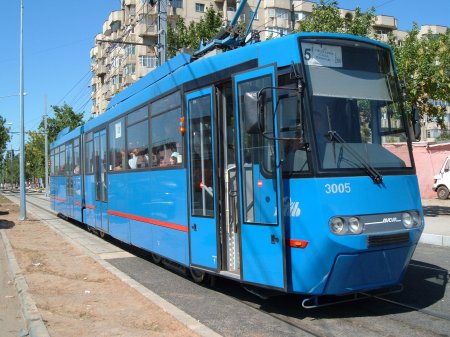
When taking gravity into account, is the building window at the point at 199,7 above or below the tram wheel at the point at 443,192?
above

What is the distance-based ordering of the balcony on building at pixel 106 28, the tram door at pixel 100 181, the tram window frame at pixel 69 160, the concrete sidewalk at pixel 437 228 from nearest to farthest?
the concrete sidewalk at pixel 437 228
the tram door at pixel 100 181
the tram window frame at pixel 69 160
the balcony on building at pixel 106 28

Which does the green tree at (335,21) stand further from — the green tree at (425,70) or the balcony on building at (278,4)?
the balcony on building at (278,4)

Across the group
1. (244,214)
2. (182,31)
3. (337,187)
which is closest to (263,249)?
(244,214)

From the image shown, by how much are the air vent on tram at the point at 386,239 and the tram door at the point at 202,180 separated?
2185 mm

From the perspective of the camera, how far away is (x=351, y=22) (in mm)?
17703

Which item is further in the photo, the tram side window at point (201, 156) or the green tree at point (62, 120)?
the green tree at point (62, 120)

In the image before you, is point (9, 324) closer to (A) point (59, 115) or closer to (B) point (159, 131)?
(B) point (159, 131)

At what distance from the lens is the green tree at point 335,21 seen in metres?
17.3

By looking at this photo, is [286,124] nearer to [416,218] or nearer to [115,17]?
[416,218]

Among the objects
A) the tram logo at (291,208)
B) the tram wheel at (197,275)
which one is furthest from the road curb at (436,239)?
the tram logo at (291,208)

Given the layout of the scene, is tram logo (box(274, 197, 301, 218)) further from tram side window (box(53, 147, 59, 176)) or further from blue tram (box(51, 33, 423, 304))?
tram side window (box(53, 147, 59, 176))

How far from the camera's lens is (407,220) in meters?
5.92

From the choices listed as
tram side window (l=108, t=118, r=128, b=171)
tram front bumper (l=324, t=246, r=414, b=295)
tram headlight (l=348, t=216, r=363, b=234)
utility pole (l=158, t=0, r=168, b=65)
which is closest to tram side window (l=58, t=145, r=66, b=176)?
utility pole (l=158, t=0, r=168, b=65)

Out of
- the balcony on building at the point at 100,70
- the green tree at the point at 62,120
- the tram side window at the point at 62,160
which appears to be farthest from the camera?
the balcony on building at the point at 100,70
